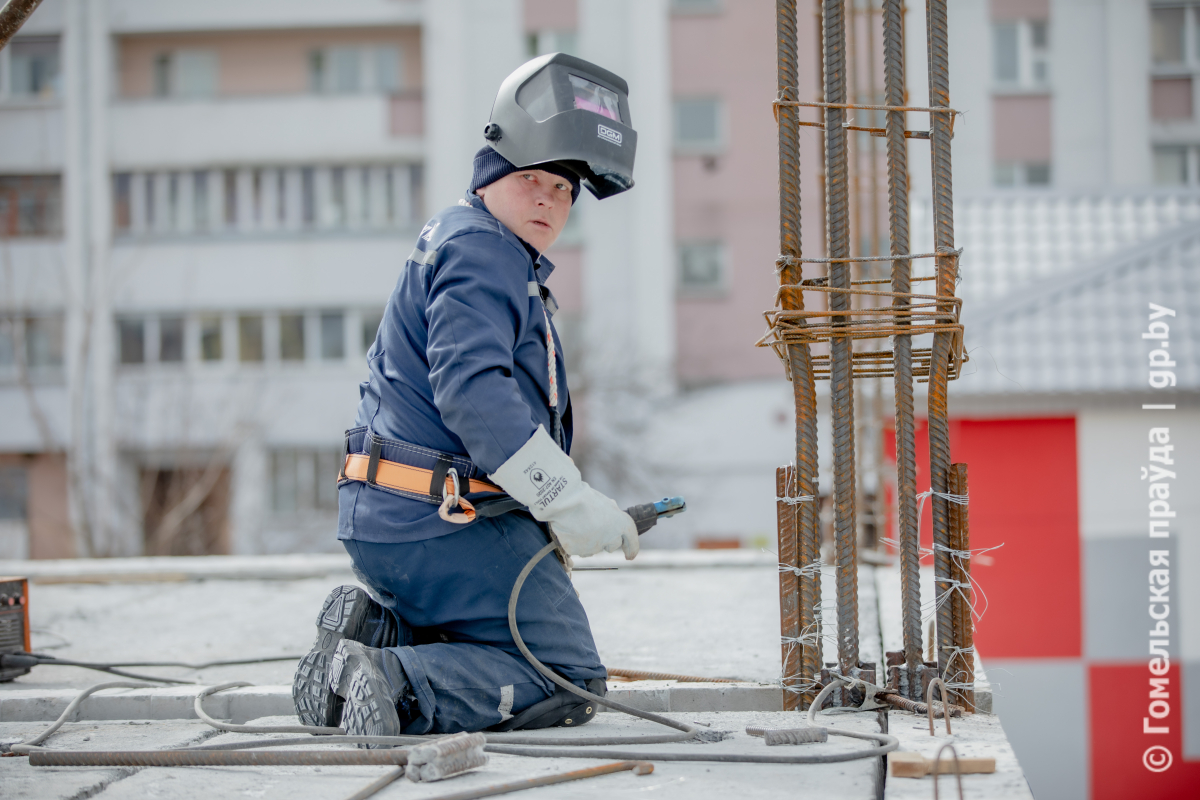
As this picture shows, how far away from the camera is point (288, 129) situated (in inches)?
782

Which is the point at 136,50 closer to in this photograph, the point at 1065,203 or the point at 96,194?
the point at 96,194

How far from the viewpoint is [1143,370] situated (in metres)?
8.90

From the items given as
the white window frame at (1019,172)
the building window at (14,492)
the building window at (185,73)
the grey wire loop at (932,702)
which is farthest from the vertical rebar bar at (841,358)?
the building window at (14,492)

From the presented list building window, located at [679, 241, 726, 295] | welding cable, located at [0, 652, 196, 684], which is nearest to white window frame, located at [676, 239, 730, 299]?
building window, located at [679, 241, 726, 295]

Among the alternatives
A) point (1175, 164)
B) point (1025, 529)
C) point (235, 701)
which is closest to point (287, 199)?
point (1025, 529)

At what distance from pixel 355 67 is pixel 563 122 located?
19.2 m

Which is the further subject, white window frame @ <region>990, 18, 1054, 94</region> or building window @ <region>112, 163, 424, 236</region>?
building window @ <region>112, 163, 424, 236</region>

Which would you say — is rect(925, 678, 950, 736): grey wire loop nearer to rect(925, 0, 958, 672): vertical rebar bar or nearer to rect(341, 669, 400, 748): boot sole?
rect(925, 0, 958, 672): vertical rebar bar

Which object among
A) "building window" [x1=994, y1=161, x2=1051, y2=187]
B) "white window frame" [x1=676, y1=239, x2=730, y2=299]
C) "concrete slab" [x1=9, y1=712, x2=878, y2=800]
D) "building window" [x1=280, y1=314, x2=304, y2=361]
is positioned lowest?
"concrete slab" [x1=9, y1=712, x2=878, y2=800]

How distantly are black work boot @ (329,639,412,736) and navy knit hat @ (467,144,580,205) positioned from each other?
3.90ft

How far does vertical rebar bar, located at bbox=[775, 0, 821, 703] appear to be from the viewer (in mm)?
2814

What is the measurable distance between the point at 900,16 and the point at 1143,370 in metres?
7.07

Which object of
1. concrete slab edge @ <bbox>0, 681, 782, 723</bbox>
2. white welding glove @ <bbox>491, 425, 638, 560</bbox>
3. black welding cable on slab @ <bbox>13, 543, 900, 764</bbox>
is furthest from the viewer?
concrete slab edge @ <bbox>0, 681, 782, 723</bbox>

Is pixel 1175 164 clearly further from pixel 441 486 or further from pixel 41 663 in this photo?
pixel 41 663
